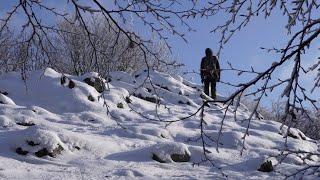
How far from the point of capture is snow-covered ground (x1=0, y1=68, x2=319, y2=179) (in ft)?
21.6

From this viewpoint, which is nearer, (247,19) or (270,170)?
(247,19)

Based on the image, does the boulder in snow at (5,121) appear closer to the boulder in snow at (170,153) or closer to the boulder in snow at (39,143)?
the boulder in snow at (39,143)

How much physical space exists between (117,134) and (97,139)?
3.03 feet

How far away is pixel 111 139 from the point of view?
8.44 meters

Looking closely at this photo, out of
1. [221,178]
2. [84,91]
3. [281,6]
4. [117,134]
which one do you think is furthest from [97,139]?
[281,6]

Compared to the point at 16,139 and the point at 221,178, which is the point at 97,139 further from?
the point at 221,178

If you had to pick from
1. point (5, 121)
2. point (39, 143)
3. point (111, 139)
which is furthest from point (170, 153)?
point (5, 121)

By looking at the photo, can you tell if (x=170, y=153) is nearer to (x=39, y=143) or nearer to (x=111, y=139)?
(x=111, y=139)

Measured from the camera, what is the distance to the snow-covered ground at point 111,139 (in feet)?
21.6

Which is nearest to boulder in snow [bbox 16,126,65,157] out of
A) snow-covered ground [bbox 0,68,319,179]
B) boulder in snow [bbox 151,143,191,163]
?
snow-covered ground [bbox 0,68,319,179]

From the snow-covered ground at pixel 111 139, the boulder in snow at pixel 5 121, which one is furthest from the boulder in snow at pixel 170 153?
the boulder in snow at pixel 5 121

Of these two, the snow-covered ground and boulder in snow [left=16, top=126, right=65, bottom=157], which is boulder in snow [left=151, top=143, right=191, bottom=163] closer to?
the snow-covered ground

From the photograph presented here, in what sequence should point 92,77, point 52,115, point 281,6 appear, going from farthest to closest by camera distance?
1. point 92,77
2. point 52,115
3. point 281,6

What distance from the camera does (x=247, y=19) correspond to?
Answer: 4.18m
